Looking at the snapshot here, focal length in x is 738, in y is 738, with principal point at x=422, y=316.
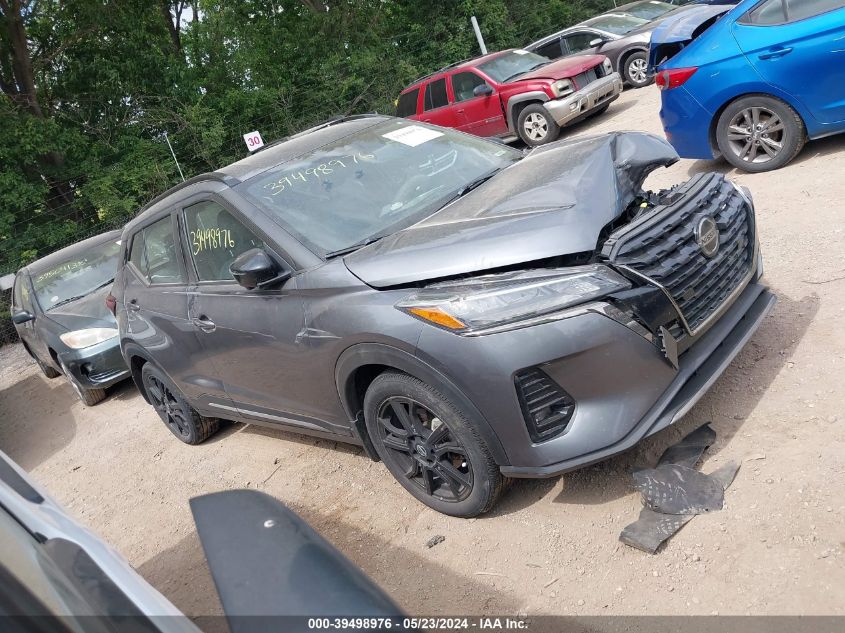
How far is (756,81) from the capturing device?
618 centimetres

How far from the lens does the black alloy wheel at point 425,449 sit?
10.9 ft

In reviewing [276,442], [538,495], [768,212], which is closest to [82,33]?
[276,442]

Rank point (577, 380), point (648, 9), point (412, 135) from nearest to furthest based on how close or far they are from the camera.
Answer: point (577, 380) → point (412, 135) → point (648, 9)

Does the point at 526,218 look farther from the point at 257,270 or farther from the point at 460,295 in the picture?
the point at 257,270

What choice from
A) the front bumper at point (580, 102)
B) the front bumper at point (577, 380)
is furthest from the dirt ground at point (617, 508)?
the front bumper at point (580, 102)

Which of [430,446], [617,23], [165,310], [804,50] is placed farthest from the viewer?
[617,23]

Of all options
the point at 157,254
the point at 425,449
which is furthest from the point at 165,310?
the point at 425,449

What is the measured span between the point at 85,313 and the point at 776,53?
720 cm

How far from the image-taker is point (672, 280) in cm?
308

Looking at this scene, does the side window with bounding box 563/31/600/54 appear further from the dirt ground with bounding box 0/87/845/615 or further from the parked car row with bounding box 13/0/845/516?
the dirt ground with bounding box 0/87/845/615

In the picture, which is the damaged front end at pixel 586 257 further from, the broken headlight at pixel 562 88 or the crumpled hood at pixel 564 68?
the crumpled hood at pixel 564 68

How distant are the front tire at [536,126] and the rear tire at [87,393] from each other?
7.84m

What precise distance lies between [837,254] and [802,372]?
1482 mm

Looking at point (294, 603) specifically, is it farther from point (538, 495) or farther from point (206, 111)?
point (206, 111)
